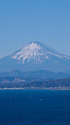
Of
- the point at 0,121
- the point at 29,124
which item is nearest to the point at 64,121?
the point at 29,124

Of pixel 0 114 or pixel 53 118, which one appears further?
pixel 0 114

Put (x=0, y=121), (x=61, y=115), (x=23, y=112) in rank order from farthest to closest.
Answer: (x=23, y=112), (x=61, y=115), (x=0, y=121)

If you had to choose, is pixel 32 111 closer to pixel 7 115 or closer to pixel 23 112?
pixel 23 112

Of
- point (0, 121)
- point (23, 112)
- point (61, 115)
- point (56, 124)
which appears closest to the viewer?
point (56, 124)

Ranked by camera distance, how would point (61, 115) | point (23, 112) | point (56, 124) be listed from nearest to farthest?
point (56, 124), point (61, 115), point (23, 112)

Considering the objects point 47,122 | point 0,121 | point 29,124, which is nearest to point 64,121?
A: point 47,122

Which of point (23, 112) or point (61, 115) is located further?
point (23, 112)

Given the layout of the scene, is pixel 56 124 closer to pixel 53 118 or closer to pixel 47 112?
pixel 53 118
